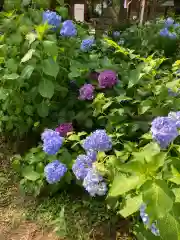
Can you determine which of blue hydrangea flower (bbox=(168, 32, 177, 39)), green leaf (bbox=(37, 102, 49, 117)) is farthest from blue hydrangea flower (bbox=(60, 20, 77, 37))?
blue hydrangea flower (bbox=(168, 32, 177, 39))

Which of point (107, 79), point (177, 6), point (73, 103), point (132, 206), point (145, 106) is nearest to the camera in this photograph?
point (132, 206)

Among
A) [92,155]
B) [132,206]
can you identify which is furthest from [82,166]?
[132,206]

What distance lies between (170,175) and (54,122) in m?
1.22

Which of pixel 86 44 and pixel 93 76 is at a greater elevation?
pixel 86 44

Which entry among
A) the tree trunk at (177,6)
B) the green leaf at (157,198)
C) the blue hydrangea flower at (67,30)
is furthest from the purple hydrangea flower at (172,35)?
the tree trunk at (177,6)

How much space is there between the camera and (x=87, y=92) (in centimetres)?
211

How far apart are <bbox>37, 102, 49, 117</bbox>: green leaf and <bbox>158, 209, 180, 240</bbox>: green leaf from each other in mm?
1215

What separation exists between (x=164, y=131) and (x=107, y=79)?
0.97 metres

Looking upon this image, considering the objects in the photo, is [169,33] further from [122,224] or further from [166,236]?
[166,236]

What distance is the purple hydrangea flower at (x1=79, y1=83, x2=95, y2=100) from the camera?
6.94 feet

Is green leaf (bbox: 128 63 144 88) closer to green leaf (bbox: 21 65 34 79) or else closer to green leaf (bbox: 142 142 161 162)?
green leaf (bbox: 21 65 34 79)

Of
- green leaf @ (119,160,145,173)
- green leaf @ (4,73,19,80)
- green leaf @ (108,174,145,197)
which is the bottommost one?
green leaf @ (4,73,19,80)

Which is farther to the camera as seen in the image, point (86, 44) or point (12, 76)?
point (86, 44)

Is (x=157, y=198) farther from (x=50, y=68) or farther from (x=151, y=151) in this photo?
(x=50, y=68)
